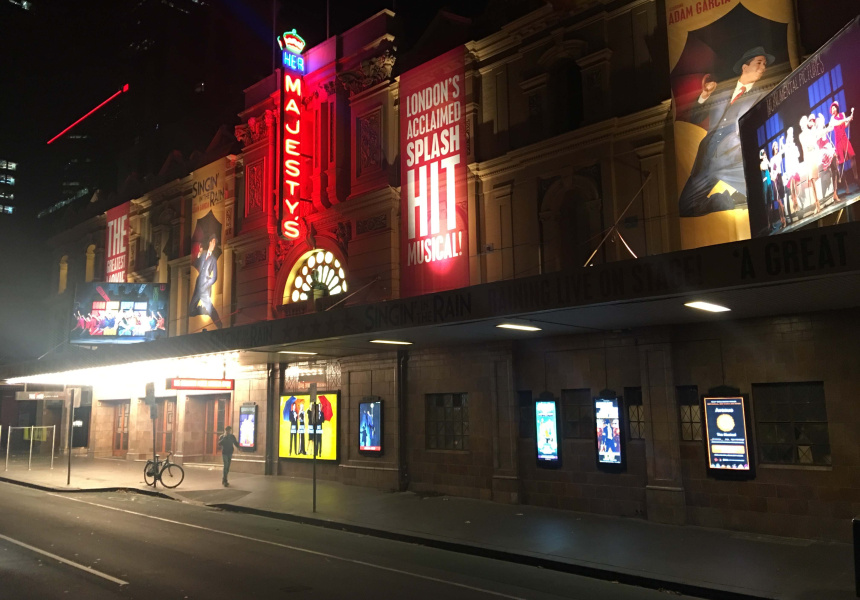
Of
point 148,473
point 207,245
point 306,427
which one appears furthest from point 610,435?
point 207,245

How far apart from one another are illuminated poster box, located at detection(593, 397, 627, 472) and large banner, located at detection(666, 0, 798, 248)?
13.2 ft

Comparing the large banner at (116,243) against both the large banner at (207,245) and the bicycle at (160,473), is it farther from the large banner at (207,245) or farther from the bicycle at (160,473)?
the bicycle at (160,473)

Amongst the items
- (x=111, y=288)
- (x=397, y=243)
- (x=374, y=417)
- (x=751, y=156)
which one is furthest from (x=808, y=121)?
(x=111, y=288)

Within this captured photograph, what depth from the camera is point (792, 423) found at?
12.3m

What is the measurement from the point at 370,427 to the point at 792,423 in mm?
11678

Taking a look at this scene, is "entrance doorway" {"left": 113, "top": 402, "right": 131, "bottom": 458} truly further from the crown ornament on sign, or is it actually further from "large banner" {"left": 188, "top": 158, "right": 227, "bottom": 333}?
the crown ornament on sign

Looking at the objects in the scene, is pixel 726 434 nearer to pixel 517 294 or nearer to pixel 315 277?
pixel 517 294

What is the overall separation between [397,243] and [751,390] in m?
11.3

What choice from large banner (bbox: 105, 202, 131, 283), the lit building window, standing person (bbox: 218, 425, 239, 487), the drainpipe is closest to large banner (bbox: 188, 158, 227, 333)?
the lit building window

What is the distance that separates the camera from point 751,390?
505 inches

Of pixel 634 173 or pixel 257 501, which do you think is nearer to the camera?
pixel 634 173

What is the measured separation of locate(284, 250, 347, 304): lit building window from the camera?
868 inches

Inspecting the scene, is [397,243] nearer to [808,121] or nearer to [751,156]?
[751,156]

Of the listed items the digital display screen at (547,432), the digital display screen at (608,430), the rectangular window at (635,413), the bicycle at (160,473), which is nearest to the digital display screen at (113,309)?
the bicycle at (160,473)
